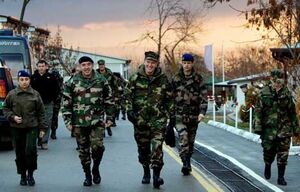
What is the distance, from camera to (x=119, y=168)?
443 inches

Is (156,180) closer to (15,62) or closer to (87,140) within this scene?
(87,140)

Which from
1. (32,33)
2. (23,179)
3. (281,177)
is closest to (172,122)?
(281,177)

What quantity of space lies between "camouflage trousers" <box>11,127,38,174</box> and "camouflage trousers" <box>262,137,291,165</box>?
3581 millimetres

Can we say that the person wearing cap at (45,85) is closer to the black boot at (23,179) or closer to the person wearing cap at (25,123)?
the person wearing cap at (25,123)

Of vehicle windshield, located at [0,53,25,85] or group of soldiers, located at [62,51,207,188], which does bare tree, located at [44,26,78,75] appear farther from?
group of soldiers, located at [62,51,207,188]

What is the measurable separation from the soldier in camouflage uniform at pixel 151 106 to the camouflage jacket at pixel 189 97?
1081 millimetres

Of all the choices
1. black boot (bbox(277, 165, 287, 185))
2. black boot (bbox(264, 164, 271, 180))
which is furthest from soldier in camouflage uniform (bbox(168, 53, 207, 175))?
black boot (bbox(277, 165, 287, 185))

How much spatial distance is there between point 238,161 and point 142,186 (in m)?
3.68

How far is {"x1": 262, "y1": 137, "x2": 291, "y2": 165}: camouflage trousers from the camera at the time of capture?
972cm

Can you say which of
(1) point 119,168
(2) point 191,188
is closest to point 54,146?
(1) point 119,168

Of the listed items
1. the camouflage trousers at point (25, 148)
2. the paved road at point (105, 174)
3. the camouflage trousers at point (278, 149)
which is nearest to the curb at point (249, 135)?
the paved road at point (105, 174)

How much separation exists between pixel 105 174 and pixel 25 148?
162 centimetres

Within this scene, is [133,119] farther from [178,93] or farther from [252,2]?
[252,2]

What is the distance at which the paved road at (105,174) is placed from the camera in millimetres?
9227
